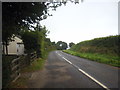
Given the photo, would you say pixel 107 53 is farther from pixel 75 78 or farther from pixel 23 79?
pixel 23 79

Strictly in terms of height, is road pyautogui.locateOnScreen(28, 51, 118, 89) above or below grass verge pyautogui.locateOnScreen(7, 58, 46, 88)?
below

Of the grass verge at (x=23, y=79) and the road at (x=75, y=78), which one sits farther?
the road at (x=75, y=78)

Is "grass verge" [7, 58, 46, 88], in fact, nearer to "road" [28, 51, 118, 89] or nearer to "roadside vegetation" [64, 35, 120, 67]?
"road" [28, 51, 118, 89]

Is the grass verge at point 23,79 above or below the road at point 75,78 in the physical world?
above

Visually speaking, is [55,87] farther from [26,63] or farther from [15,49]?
[15,49]

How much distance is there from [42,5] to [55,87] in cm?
469

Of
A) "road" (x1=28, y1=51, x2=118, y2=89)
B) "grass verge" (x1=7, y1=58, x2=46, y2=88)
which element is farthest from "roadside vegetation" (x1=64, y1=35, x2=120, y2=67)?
"grass verge" (x1=7, y1=58, x2=46, y2=88)

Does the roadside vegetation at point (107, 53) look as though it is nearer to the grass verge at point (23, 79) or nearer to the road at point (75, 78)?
the road at point (75, 78)

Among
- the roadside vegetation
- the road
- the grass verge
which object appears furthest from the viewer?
the roadside vegetation

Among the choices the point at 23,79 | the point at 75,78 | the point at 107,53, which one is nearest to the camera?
the point at 23,79

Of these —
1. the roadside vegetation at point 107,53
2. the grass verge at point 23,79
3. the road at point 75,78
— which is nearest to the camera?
the grass verge at point 23,79

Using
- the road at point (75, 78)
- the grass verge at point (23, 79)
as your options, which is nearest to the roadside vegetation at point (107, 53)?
the road at point (75, 78)

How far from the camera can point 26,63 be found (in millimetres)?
11844

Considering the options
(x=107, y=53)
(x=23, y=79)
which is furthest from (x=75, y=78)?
(x=107, y=53)
